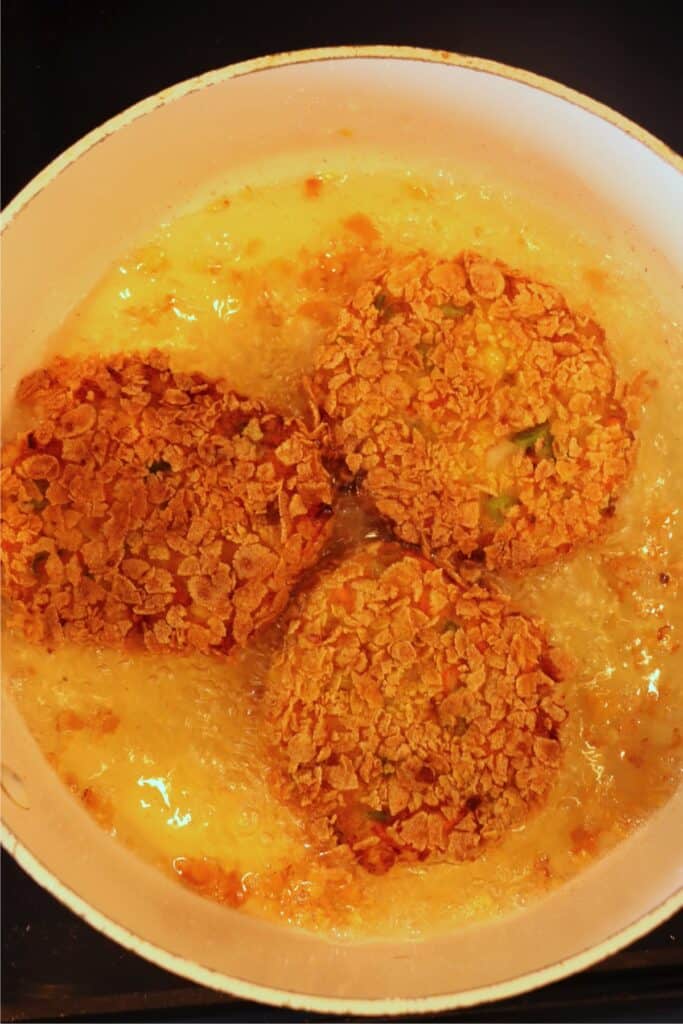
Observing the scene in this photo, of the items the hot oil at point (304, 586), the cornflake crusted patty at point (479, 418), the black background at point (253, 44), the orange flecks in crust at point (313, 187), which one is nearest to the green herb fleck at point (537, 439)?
the cornflake crusted patty at point (479, 418)

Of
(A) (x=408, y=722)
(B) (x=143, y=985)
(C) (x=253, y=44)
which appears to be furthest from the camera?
(C) (x=253, y=44)

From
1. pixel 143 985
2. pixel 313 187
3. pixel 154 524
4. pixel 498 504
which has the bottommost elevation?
pixel 143 985

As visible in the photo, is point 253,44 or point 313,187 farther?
point 253,44

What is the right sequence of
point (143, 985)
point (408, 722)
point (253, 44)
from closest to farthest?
point (408, 722) < point (143, 985) < point (253, 44)

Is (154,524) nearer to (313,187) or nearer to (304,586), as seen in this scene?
(304,586)

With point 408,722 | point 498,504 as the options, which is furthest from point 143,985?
point 498,504

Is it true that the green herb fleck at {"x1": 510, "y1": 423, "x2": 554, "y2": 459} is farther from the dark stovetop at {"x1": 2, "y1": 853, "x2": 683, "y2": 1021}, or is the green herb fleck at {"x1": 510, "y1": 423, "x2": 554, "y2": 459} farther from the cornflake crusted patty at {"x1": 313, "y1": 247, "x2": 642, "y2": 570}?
the dark stovetop at {"x1": 2, "y1": 853, "x2": 683, "y2": 1021}
